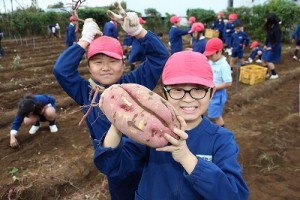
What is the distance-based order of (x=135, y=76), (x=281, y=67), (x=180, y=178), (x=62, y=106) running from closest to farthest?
1. (x=180, y=178)
2. (x=135, y=76)
3. (x=62, y=106)
4. (x=281, y=67)

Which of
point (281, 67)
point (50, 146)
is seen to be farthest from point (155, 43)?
point (281, 67)

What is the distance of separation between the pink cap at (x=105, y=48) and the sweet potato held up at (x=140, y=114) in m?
0.79

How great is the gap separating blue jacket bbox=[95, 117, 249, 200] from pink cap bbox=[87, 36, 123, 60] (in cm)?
78

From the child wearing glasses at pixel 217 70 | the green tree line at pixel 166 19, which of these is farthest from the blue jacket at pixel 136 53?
the green tree line at pixel 166 19

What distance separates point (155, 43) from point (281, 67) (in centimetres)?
953

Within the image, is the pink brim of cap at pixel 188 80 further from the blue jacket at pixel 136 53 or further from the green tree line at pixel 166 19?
the green tree line at pixel 166 19

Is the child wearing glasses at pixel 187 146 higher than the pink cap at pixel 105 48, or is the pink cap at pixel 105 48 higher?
the pink cap at pixel 105 48

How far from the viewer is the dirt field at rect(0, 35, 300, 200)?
3912 millimetres

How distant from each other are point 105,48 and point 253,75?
6949 millimetres

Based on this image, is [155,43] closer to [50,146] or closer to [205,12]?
[50,146]

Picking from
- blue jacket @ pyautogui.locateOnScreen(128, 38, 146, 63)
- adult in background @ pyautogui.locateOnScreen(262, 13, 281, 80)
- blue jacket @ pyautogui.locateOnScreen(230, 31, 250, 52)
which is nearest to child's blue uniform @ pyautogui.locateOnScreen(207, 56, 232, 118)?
blue jacket @ pyautogui.locateOnScreen(128, 38, 146, 63)

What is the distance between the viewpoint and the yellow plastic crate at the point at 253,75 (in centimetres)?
847

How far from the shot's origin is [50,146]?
5.10 metres

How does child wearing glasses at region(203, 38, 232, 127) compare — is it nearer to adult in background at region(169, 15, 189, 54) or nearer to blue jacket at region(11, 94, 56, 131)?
blue jacket at region(11, 94, 56, 131)
